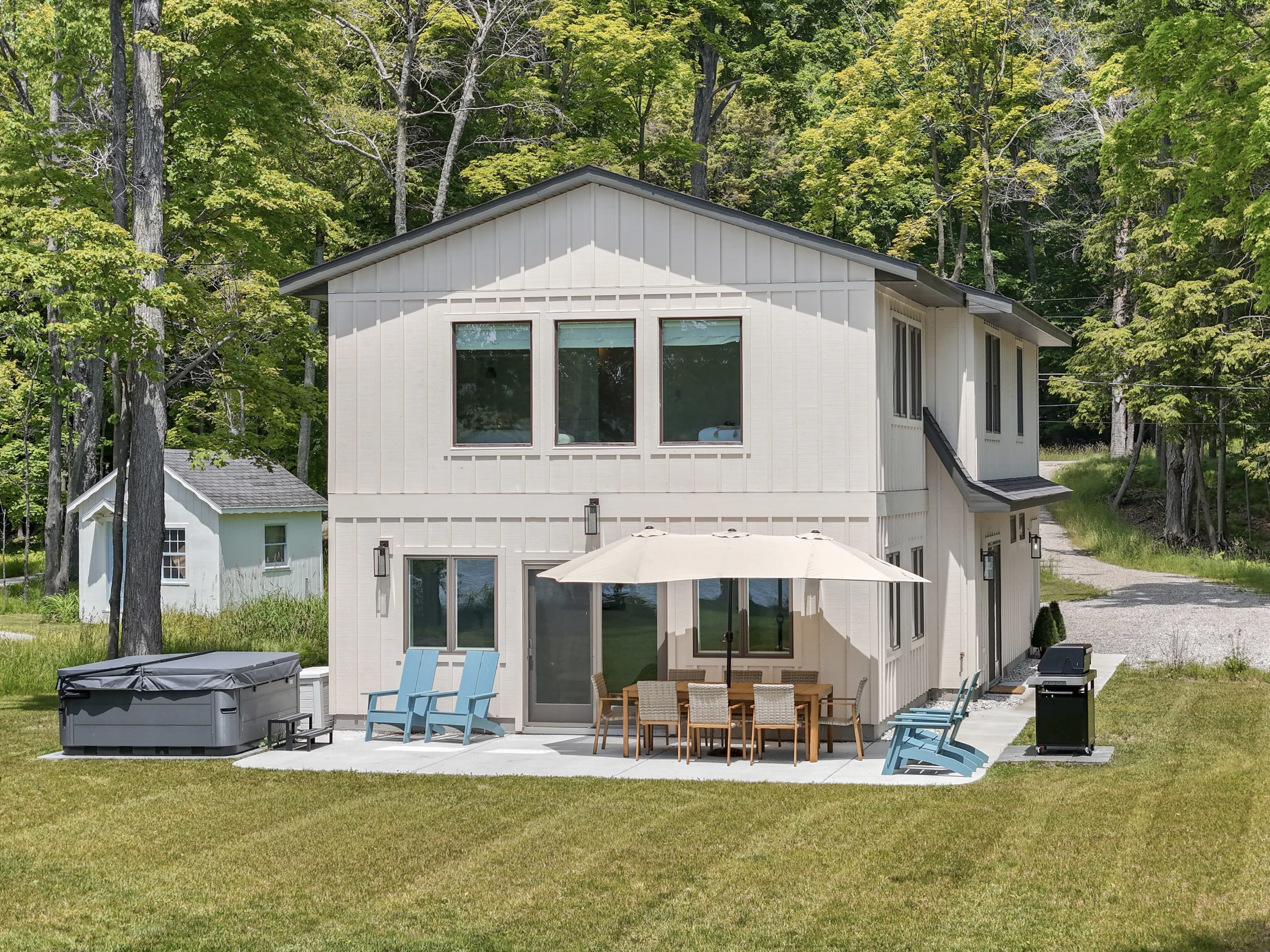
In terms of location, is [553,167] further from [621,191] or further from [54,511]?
[621,191]

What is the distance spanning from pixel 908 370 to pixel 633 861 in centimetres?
958

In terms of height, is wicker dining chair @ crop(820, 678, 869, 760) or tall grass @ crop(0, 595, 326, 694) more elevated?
tall grass @ crop(0, 595, 326, 694)

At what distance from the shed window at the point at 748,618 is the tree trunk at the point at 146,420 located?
25.4ft

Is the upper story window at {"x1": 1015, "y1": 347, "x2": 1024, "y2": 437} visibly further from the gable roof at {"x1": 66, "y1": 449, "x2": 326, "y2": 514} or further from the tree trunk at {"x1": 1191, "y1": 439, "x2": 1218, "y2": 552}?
the tree trunk at {"x1": 1191, "y1": 439, "x2": 1218, "y2": 552}

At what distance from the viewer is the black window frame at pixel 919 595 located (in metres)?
18.7

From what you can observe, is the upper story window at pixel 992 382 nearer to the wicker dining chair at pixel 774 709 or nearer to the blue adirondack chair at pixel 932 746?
the blue adirondack chair at pixel 932 746

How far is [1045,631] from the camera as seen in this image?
23.9m

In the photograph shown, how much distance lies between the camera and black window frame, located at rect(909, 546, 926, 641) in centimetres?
1872

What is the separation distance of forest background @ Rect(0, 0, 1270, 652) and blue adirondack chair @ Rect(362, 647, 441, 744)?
15.5 feet

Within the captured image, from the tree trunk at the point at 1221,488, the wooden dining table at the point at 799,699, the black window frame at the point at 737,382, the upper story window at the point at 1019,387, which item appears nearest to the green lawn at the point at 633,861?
the wooden dining table at the point at 799,699

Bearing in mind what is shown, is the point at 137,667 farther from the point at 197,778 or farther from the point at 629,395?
the point at 629,395

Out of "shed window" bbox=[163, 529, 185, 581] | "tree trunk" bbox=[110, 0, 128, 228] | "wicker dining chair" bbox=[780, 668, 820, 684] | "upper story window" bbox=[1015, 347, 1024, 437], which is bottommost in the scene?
"wicker dining chair" bbox=[780, 668, 820, 684]

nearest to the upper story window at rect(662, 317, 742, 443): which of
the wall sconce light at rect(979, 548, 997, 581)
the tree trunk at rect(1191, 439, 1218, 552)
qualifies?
the wall sconce light at rect(979, 548, 997, 581)

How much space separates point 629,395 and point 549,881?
25.2 ft
